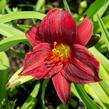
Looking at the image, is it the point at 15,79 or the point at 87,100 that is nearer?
the point at 87,100

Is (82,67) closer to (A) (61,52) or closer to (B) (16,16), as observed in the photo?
(A) (61,52)

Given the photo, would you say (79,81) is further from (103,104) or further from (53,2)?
(53,2)

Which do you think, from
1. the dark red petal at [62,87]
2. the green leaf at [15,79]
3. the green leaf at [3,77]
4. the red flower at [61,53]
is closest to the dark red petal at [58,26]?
the red flower at [61,53]

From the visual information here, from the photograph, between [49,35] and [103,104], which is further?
[103,104]

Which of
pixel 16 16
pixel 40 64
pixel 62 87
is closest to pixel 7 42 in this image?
pixel 16 16

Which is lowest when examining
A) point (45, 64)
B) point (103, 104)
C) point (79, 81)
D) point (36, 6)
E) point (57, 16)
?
point (103, 104)

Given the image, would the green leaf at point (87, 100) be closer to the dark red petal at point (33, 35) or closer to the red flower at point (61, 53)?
the red flower at point (61, 53)

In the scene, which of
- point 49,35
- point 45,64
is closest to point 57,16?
point 49,35

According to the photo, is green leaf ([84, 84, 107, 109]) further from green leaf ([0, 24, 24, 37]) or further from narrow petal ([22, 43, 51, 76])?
green leaf ([0, 24, 24, 37])
